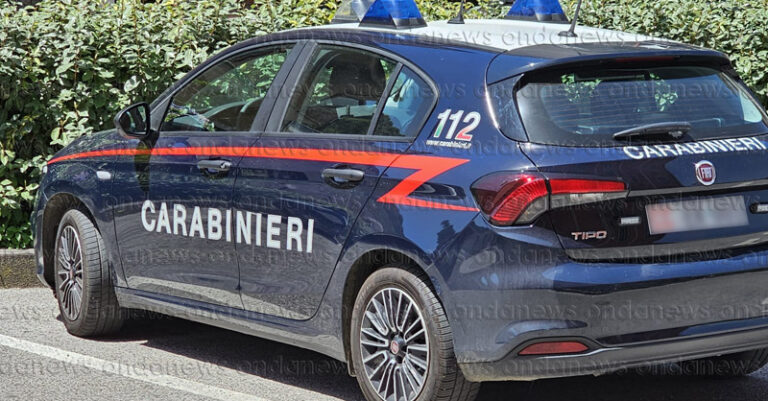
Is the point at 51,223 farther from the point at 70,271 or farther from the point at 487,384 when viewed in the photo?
the point at 487,384

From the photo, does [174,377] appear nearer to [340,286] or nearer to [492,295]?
[340,286]

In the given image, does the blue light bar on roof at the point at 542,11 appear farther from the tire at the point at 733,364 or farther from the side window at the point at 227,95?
the tire at the point at 733,364

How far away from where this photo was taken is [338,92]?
562cm

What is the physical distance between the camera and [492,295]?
15.3ft

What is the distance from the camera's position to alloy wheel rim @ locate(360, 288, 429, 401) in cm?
502

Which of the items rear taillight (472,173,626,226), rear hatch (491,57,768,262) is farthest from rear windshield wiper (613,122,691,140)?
rear taillight (472,173,626,226)

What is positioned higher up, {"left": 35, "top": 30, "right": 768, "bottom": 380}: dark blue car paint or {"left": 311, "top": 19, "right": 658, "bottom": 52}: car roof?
{"left": 311, "top": 19, "right": 658, "bottom": 52}: car roof

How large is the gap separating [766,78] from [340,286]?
5.16 metres

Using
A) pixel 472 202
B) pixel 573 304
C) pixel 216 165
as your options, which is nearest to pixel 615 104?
pixel 472 202

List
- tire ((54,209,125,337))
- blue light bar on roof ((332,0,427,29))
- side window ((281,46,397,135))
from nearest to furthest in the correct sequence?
side window ((281,46,397,135)) < blue light bar on roof ((332,0,427,29)) < tire ((54,209,125,337))

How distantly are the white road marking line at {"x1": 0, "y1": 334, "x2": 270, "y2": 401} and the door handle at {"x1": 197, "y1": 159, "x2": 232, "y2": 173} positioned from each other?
1.03 metres

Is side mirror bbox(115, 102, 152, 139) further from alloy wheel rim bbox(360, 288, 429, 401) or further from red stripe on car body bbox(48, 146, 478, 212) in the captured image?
alloy wheel rim bbox(360, 288, 429, 401)

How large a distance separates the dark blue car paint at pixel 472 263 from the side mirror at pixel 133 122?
25.1 inches

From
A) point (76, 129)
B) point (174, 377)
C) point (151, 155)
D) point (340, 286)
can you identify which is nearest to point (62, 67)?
point (76, 129)
